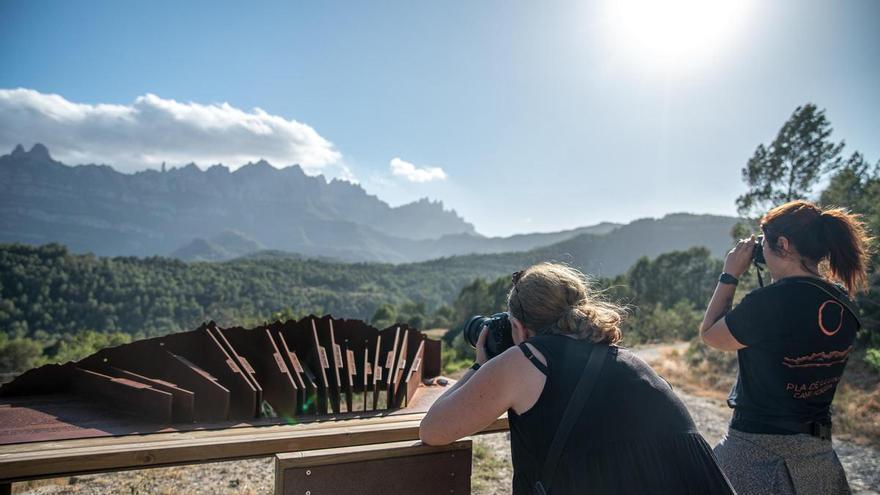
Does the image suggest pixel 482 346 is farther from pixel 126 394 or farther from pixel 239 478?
pixel 239 478

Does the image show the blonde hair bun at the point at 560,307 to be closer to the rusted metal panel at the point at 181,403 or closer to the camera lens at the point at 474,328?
the camera lens at the point at 474,328

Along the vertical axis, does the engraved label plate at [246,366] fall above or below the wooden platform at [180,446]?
above

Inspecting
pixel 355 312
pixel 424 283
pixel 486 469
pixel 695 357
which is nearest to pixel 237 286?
pixel 355 312

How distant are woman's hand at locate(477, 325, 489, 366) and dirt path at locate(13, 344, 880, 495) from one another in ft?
13.2

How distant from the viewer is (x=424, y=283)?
116 metres

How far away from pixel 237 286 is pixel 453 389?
264 ft

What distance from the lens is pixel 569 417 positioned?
1312 mm

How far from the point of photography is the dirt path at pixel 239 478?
4.50 meters

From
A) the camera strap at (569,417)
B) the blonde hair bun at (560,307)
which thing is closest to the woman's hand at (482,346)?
the blonde hair bun at (560,307)

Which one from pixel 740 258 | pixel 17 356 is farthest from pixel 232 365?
pixel 17 356

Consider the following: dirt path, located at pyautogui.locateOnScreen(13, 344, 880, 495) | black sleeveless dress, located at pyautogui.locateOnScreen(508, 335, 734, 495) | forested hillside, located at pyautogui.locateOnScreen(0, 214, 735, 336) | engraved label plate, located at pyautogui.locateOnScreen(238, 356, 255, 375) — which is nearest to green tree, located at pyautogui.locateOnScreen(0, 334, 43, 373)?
forested hillside, located at pyautogui.locateOnScreen(0, 214, 735, 336)

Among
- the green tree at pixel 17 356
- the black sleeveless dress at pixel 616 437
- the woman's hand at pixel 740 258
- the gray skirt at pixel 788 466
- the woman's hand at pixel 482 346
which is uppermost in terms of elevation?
the woman's hand at pixel 740 258

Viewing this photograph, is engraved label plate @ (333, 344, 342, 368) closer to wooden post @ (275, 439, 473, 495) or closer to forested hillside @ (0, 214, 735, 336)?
wooden post @ (275, 439, 473, 495)

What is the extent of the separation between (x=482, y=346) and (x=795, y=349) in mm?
1172
